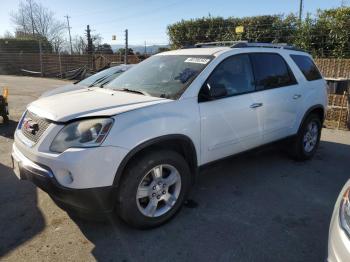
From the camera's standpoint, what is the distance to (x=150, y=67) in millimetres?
4293

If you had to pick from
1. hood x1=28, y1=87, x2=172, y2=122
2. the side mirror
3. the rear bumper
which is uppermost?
the side mirror

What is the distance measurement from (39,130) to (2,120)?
5982mm

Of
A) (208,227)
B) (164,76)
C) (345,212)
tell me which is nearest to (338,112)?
(164,76)

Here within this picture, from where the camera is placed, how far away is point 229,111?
377 cm

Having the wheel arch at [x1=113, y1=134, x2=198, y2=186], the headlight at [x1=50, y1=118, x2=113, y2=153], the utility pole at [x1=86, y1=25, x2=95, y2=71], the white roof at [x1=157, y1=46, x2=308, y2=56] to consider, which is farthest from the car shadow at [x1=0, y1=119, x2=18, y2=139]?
the utility pole at [x1=86, y1=25, x2=95, y2=71]

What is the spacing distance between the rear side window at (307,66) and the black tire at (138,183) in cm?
279

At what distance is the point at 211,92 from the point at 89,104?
1281mm

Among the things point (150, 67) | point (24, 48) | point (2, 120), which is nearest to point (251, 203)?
point (150, 67)

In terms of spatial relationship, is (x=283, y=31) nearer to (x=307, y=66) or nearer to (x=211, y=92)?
(x=307, y=66)

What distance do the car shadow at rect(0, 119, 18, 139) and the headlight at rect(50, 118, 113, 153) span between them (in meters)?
4.48

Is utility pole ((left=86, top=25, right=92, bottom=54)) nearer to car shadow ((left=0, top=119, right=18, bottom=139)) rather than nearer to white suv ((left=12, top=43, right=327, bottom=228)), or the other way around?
car shadow ((left=0, top=119, right=18, bottom=139))

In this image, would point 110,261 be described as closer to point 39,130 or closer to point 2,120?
point 39,130

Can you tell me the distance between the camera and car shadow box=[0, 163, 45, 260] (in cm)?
313

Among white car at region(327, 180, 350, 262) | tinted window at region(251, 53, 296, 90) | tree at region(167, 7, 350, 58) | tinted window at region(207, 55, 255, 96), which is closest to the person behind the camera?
white car at region(327, 180, 350, 262)
